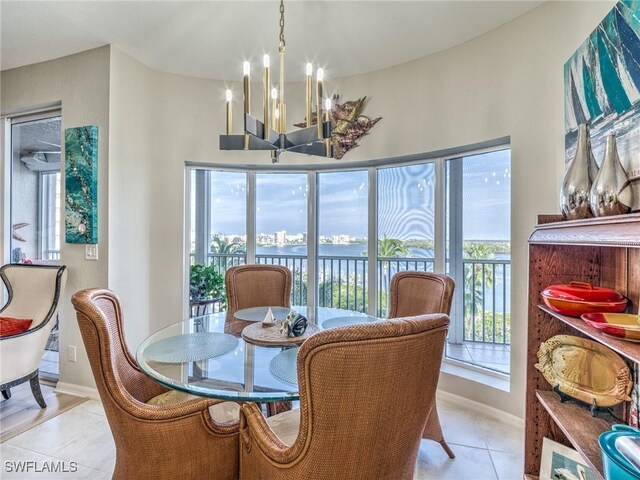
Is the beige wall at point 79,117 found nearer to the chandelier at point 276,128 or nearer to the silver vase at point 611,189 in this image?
the chandelier at point 276,128

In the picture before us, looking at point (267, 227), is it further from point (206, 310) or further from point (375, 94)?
point (375, 94)

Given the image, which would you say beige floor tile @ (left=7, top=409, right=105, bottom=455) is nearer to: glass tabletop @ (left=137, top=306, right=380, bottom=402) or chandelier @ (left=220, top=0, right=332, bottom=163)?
glass tabletop @ (left=137, top=306, right=380, bottom=402)

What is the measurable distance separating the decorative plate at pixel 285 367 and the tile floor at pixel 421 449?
107 cm

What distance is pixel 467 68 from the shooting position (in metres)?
2.51

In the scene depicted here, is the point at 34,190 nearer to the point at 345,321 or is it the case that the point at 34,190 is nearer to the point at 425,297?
the point at 345,321

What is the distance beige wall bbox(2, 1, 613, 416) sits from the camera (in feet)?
6.84

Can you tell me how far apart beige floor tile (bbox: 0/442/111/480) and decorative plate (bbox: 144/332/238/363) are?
2.70 ft

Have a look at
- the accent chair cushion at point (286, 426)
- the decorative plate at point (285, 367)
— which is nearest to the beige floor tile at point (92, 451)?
the accent chair cushion at point (286, 426)

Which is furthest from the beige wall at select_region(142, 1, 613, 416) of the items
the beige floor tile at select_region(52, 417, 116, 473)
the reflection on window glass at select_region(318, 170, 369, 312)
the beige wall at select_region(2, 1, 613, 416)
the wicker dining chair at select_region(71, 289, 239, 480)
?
Result: the wicker dining chair at select_region(71, 289, 239, 480)

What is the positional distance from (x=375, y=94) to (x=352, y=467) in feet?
9.46

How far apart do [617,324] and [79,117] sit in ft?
11.9

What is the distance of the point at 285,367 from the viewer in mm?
1424

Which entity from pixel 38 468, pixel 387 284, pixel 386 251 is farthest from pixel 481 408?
pixel 38 468

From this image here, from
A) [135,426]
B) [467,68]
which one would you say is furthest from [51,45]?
[467,68]
